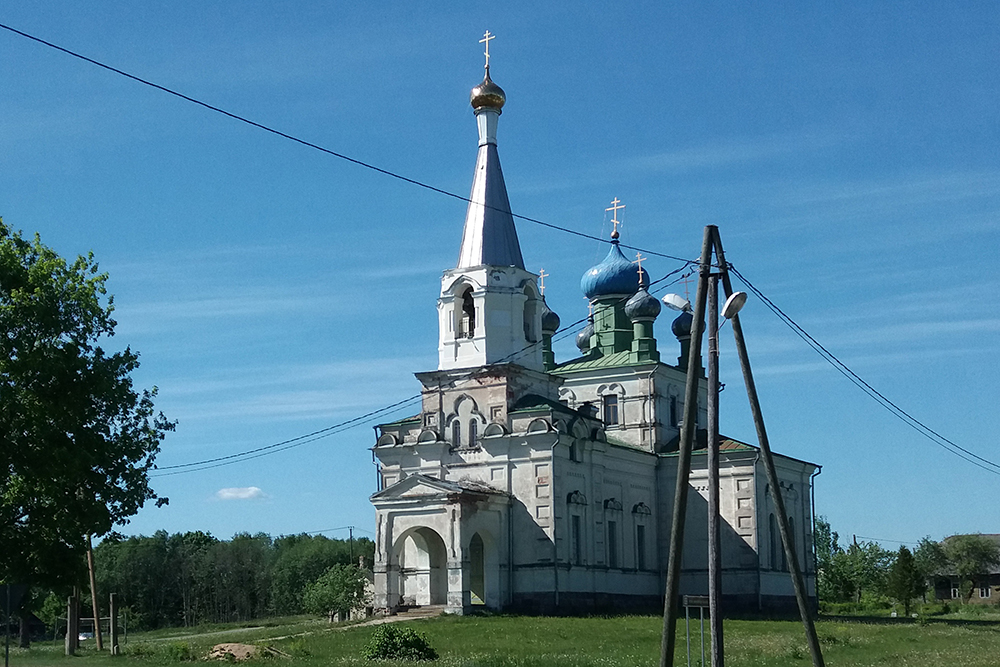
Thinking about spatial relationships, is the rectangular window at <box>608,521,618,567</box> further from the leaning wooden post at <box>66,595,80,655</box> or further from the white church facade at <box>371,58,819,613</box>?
the leaning wooden post at <box>66,595,80,655</box>

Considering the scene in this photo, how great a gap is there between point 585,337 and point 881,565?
3219cm

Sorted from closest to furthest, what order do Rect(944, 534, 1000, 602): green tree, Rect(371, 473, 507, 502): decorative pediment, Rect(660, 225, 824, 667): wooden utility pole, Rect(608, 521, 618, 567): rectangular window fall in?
Rect(660, 225, 824, 667): wooden utility pole, Rect(371, 473, 507, 502): decorative pediment, Rect(608, 521, 618, 567): rectangular window, Rect(944, 534, 1000, 602): green tree

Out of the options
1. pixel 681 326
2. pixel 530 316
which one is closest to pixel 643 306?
pixel 681 326

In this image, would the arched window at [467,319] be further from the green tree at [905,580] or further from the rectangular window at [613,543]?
the green tree at [905,580]

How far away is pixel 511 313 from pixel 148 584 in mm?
41030

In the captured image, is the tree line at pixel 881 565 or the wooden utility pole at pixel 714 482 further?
the tree line at pixel 881 565

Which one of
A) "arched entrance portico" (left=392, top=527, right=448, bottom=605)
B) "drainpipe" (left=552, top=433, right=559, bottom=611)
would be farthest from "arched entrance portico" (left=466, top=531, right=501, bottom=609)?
"drainpipe" (left=552, top=433, right=559, bottom=611)

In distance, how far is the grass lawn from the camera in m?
25.6

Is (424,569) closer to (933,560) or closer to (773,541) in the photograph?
(773,541)

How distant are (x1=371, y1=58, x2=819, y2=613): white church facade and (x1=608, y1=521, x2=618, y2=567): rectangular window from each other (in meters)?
0.05

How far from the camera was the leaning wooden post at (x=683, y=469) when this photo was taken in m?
17.3

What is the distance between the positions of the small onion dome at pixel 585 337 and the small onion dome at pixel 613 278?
6.02ft

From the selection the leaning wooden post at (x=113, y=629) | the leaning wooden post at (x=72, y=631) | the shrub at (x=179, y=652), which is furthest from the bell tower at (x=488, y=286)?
the shrub at (x=179, y=652)

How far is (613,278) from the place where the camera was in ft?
169
